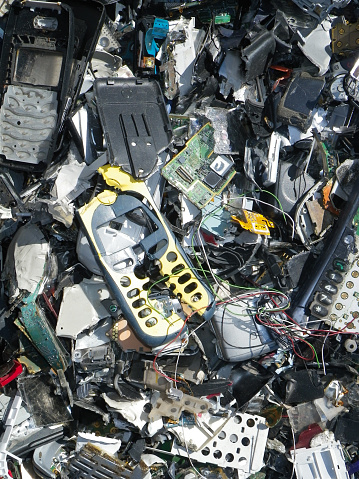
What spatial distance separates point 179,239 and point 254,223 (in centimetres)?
59

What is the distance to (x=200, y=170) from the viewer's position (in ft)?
15.5

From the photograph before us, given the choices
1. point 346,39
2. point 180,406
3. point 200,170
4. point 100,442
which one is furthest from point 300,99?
point 100,442

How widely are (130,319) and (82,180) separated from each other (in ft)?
3.58

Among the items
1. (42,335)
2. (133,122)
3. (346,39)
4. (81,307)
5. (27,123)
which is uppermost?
(346,39)

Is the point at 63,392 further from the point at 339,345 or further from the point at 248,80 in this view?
the point at 248,80

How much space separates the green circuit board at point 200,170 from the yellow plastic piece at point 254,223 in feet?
0.91

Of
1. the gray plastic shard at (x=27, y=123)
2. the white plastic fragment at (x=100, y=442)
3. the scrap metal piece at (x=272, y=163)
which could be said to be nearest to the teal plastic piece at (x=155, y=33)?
the gray plastic shard at (x=27, y=123)

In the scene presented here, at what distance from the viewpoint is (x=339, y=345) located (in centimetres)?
493

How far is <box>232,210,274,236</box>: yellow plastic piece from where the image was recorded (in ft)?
15.2

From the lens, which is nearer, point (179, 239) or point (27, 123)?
point (27, 123)

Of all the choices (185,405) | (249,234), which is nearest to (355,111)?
(249,234)

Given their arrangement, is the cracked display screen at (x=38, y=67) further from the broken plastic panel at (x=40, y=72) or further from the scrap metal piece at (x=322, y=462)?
the scrap metal piece at (x=322, y=462)

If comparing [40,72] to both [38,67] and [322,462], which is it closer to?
[38,67]

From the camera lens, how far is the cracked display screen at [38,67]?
4656 millimetres
